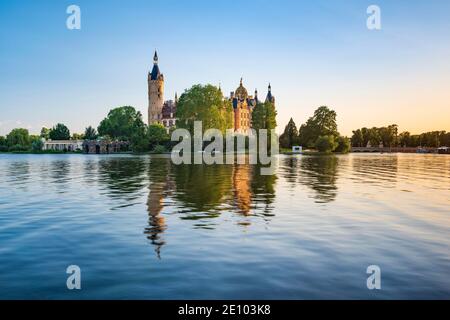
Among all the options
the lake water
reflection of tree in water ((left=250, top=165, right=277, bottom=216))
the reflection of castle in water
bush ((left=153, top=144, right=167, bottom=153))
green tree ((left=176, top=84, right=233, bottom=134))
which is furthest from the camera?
bush ((left=153, top=144, right=167, bottom=153))

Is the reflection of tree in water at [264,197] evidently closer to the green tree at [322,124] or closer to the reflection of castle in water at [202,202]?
the reflection of castle in water at [202,202]

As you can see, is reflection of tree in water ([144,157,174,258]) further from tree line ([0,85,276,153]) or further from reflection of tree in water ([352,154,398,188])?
tree line ([0,85,276,153])

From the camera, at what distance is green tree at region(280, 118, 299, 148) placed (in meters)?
183

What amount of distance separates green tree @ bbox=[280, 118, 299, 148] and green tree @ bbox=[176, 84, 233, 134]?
55.5 metres

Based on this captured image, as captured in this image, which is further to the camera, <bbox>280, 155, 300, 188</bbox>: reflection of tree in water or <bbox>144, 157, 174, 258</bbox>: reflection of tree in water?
<bbox>280, 155, 300, 188</bbox>: reflection of tree in water

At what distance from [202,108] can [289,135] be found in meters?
65.1

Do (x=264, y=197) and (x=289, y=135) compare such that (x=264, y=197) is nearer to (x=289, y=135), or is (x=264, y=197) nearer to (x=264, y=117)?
(x=264, y=117)

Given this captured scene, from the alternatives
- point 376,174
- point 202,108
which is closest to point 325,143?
point 202,108

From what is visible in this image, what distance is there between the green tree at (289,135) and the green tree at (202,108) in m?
55.5

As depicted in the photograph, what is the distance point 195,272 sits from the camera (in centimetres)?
1273

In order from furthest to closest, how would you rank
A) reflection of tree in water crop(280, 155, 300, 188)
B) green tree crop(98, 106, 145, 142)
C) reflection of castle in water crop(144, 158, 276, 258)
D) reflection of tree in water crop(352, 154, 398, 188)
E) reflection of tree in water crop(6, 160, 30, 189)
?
green tree crop(98, 106, 145, 142) < reflection of tree in water crop(352, 154, 398, 188) < reflection of tree in water crop(280, 155, 300, 188) < reflection of tree in water crop(6, 160, 30, 189) < reflection of castle in water crop(144, 158, 276, 258)

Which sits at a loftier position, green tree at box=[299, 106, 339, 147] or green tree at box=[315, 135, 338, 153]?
green tree at box=[299, 106, 339, 147]

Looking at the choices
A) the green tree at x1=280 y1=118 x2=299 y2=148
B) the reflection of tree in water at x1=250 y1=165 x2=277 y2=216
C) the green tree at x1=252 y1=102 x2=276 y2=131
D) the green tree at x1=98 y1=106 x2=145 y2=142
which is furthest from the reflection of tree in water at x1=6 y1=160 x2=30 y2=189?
the green tree at x1=280 y1=118 x2=299 y2=148

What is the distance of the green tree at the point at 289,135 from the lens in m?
183
